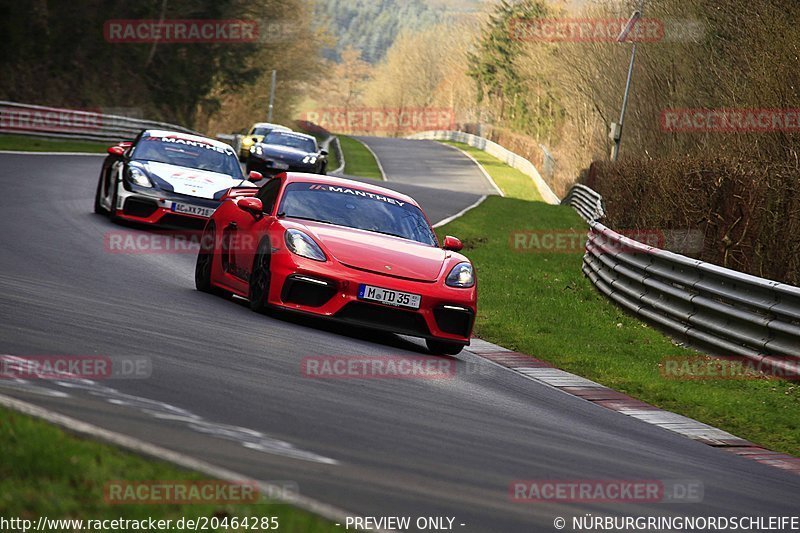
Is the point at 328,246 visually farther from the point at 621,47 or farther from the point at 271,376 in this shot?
the point at 621,47

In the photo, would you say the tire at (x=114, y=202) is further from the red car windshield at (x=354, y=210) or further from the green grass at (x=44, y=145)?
the green grass at (x=44, y=145)

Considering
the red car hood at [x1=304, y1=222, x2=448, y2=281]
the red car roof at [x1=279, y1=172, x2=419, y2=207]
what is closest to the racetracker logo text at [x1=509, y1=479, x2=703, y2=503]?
the red car hood at [x1=304, y1=222, x2=448, y2=281]

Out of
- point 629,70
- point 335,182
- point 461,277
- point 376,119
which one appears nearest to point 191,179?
point 335,182

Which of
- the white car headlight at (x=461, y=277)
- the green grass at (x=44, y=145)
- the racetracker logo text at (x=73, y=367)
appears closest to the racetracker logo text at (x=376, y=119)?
the green grass at (x=44, y=145)

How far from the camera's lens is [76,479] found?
13.6 ft

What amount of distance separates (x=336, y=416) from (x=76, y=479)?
8.42 ft

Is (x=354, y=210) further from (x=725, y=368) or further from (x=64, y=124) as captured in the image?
(x=64, y=124)

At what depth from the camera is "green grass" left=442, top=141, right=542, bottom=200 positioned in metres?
62.7

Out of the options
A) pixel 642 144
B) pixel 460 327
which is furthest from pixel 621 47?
pixel 460 327

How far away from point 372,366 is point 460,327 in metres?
2.05

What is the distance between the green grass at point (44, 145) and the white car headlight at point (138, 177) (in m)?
16.2

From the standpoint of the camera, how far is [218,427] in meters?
5.66

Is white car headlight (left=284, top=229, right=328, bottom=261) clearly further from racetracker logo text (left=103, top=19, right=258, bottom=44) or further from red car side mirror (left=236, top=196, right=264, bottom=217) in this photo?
racetracker logo text (left=103, top=19, right=258, bottom=44)

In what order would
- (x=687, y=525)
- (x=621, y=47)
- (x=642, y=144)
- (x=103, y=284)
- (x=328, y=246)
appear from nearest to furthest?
(x=687, y=525) < (x=328, y=246) < (x=103, y=284) < (x=642, y=144) < (x=621, y=47)
